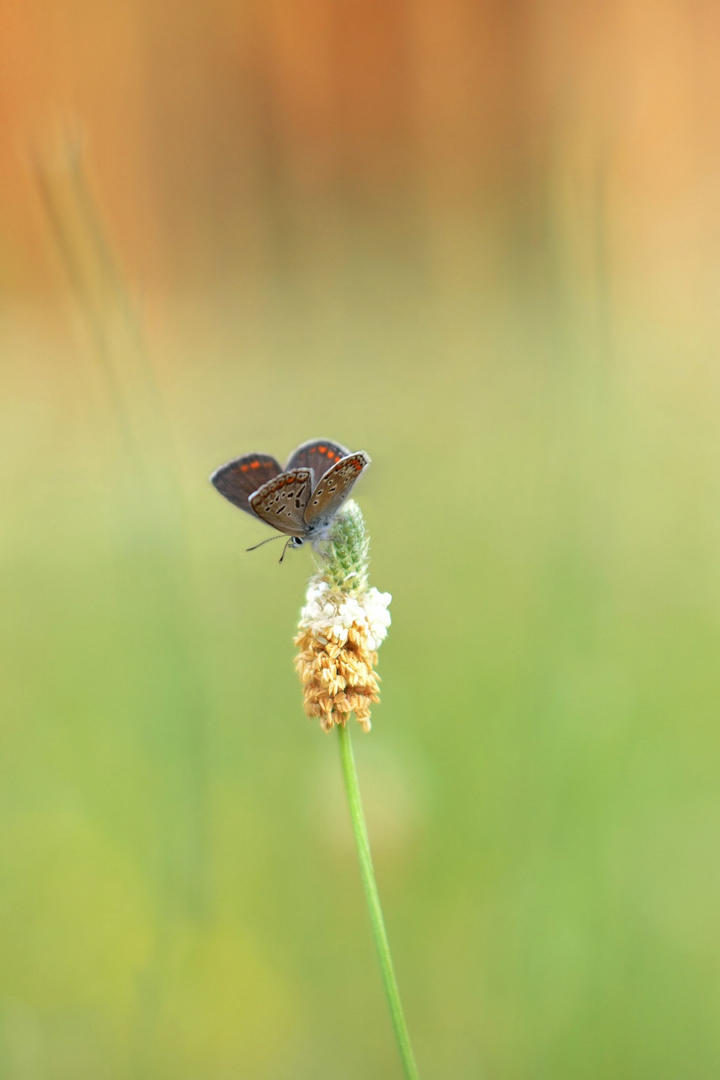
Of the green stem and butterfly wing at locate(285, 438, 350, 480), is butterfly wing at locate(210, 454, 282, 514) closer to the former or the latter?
butterfly wing at locate(285, 438, 350, 480)

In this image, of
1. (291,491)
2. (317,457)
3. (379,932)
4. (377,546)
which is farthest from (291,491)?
(377,546)


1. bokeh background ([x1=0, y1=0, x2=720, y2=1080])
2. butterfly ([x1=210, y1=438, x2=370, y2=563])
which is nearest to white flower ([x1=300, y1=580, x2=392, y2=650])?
butterfly ([x1=210, y1=438, x2=370, y2=563])

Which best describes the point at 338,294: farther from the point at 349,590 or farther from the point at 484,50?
the point at 349,590

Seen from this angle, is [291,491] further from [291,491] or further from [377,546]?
[377,546]

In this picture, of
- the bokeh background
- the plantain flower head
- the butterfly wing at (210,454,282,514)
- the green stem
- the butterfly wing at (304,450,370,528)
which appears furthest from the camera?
the bokeh background

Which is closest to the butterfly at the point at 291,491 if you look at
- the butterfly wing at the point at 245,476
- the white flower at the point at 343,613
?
the butterfly wing at the point at 245,476

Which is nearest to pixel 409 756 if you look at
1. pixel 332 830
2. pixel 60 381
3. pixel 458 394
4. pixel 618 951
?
pixel 332 830
